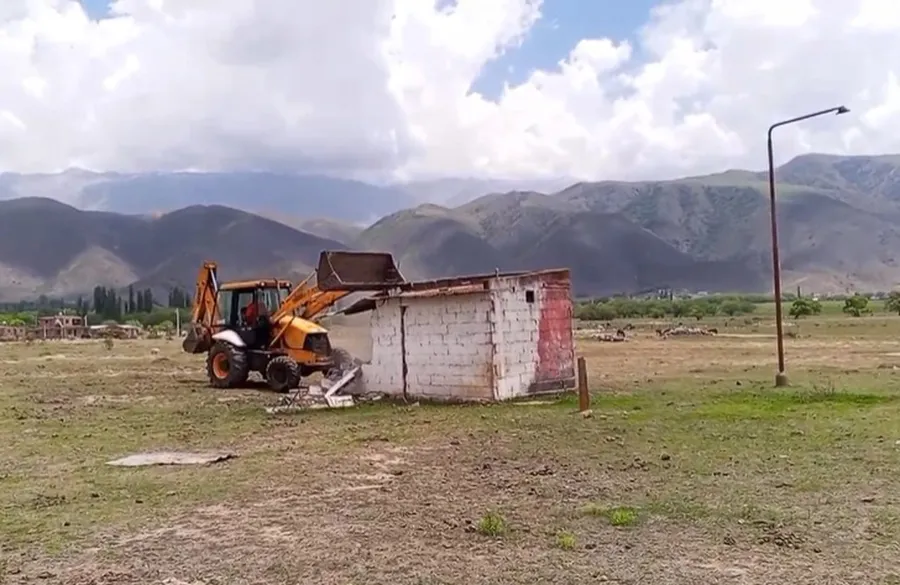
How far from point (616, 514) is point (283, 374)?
1509 centimetres

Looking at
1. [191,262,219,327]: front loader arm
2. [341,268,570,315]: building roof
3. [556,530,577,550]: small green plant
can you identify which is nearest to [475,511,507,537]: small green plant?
[556,530,577,550]: small green plant

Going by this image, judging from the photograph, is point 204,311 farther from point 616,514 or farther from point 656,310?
point 656,310

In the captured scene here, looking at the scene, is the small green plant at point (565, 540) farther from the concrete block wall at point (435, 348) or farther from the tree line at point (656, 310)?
the tree line at point (656, 310)

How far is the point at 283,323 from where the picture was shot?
2414 centimetres

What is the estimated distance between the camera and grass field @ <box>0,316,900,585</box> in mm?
7930

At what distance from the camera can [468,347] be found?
66.1 ft

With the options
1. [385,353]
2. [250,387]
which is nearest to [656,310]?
[250,387]

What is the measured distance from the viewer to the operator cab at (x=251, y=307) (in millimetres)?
24625

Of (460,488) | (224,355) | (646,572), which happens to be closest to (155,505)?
(460,488)

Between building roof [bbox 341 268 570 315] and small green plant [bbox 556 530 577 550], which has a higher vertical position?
building roof [bbox 341 268 570 315]

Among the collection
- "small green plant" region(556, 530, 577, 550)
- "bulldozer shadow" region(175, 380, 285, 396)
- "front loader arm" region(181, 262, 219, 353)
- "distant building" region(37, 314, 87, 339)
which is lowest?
"small green plant" region(556, 530, 577, 550)

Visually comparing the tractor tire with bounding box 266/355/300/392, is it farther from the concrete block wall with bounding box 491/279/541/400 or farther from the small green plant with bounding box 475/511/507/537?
the small green plant with bounding box 475/511/507/537

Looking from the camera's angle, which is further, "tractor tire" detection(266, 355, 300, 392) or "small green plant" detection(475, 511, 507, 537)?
"tractor tire" detection(266, 355, 300, 392)

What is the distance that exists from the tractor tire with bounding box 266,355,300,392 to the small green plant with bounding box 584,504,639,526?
14211 millimetres
